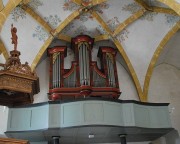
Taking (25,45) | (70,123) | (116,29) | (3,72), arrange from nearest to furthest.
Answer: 1. (3,72)
2. (70,123)
3. (25,45)
4. (116,29)

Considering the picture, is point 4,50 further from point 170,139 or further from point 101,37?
point 170,139

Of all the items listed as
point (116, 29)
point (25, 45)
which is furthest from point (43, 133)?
point (116, 29)

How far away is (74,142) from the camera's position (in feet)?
37.4

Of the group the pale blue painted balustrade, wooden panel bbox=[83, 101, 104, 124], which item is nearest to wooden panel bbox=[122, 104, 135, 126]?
the pale blue painted balustrade

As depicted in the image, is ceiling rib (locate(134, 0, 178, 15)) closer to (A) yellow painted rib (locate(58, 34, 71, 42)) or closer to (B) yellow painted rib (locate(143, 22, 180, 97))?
(B) yellow painted rib (locate(143, 22, 180, 97))

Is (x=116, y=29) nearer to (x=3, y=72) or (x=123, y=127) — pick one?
(x=123, y=127)

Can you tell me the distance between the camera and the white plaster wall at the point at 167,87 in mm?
12417

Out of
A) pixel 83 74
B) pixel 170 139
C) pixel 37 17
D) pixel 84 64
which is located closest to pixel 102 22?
pixel 84 64

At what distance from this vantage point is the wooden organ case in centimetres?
1120

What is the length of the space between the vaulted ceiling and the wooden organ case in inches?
22.5

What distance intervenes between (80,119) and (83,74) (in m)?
2.40

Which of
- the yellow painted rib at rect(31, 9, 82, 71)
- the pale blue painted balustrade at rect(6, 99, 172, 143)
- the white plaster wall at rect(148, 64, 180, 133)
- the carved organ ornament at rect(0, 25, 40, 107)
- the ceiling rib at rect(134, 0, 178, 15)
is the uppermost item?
the ceiling rib at rect(134, 0, 178, 15)

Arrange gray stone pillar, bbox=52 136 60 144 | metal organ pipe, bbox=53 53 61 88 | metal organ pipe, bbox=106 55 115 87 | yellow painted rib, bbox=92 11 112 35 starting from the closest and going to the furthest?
gray stone pillar, bbox=52 136 60 144 → metal organ pipe, bbox=53 53 61 88 → metal organ pipe, bbox=106 55 115 87 → yellow painted rib, bbox=92 11 112 35

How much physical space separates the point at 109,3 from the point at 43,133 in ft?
18.4
